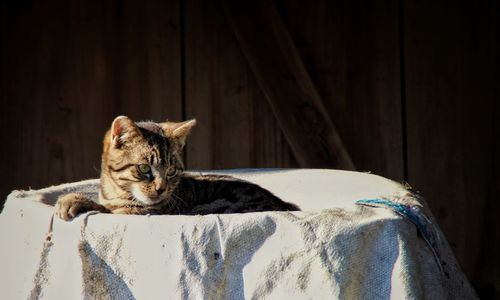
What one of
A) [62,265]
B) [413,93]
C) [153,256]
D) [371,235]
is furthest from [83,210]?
[413,93]

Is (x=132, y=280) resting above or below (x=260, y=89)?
below

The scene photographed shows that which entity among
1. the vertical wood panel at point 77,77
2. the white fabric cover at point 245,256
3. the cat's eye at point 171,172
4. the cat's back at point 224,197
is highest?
the vertical wood panel at point 77,77

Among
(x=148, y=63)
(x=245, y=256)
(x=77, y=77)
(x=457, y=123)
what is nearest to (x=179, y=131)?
(x=245, y=256)

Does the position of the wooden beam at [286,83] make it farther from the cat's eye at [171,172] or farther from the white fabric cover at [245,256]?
the white fabric cover at [245,256]

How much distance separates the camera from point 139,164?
12.6ft

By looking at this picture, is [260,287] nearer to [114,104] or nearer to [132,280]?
[132,280]

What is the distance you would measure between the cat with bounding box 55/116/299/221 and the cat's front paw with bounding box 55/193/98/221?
0.74 feet

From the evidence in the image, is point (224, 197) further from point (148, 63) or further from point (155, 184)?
point (148, 63)

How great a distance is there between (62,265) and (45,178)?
8.05 ft

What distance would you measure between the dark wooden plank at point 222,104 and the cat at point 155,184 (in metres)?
1.39

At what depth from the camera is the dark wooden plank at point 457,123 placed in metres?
5.42

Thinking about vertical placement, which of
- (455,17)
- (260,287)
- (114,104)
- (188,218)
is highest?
(455,17)

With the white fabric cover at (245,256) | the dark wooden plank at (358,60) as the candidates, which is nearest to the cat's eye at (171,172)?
the white fabric cover at (245,256)

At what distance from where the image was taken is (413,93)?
18.0ft
